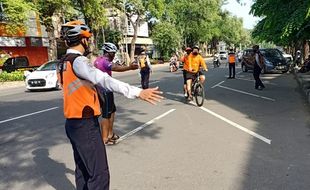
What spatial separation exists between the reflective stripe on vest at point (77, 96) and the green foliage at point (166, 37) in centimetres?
5172

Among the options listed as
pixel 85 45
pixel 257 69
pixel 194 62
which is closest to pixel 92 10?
pixel 257 69

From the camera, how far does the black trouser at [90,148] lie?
11.7 feet

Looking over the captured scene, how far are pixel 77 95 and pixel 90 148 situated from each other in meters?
0.50

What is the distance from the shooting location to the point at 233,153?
619 centimetres

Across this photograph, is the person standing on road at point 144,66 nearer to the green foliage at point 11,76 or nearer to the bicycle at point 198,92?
the bicycle at point 198,92

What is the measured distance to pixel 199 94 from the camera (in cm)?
1155

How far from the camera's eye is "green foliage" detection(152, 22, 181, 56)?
54.8 metres

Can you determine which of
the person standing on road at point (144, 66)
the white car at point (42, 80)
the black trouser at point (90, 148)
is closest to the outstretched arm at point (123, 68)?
the black trouser at point (90, 148)

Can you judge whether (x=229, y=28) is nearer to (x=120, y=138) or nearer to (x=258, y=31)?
(x=258, y=31)

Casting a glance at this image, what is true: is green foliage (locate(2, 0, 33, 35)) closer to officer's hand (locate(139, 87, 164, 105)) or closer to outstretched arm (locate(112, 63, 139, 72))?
outstretched arm (locate(112, 63, 139, 72))

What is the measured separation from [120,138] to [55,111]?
4433mm

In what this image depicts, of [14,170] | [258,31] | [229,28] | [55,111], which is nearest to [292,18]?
[258,31]

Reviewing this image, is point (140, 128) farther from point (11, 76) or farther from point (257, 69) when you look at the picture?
point (11, 76)

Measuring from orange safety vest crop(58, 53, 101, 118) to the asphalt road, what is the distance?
167cm
